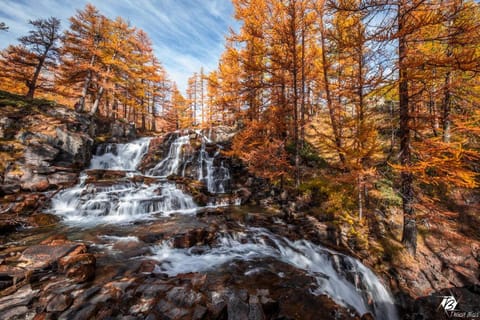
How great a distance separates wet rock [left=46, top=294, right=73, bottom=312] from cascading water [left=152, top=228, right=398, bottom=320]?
1874 millimetres

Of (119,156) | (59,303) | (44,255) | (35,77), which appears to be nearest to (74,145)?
(119,156)

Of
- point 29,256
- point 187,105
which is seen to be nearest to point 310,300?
point 29,256

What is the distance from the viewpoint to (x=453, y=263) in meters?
6.62

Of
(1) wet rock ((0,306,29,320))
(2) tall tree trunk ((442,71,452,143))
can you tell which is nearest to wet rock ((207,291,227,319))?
(1) wet rock ((0,306,29,320))

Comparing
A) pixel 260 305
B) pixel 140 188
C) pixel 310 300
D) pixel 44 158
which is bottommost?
pixel 310 300

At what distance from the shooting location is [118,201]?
9.93 metres

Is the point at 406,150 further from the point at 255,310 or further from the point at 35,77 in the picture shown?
the point at 35,77

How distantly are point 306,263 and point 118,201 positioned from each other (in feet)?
30.4

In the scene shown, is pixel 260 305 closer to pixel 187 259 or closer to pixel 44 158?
pixel 187 259

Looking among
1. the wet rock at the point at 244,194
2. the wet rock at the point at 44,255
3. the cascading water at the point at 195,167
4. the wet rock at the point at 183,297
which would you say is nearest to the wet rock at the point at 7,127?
the cascading water at the point at 195,167

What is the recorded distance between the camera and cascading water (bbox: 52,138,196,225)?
918 cm

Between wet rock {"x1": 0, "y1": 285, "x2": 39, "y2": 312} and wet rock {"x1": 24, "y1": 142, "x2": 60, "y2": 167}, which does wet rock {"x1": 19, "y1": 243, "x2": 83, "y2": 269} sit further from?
wet rock {"x1": 24, "y1": 142, "x2": 60, "y2": 167}

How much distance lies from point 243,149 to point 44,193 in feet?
34.5

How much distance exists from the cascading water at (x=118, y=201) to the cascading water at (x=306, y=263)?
4362 millimetres
